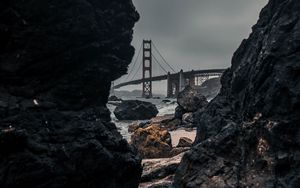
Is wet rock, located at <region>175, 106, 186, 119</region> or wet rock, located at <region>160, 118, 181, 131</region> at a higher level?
wet rock, located at <region>175, 106, 186, 119</region>

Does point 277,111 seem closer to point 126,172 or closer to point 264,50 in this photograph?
point 264,50

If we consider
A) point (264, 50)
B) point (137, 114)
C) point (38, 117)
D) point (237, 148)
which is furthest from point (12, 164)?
point (137, 114)

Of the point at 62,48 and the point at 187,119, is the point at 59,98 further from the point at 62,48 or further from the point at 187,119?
the point at 187,119

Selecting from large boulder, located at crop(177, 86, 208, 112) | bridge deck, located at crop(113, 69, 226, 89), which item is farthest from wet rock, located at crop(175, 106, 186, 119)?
bridge deck, located at crop(113, 69, 226, 89)

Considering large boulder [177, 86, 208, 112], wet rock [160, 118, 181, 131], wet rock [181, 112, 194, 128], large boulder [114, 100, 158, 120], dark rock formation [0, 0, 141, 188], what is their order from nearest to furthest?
1. dark rock formation [0, 0, 141, 188]
2. wet rock [181, 112, 194, 128]
3. wet rock [160, 118, 181, 131]
4. large boulder [177, 86, 208, 112]
5. large boulder [114, 100, 158, 120]

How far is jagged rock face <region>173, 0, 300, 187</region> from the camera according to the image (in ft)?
26.9

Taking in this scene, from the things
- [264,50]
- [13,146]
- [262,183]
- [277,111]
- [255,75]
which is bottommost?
[262,183]

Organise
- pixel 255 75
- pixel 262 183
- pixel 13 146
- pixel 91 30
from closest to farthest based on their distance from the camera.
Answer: pixel 262 183 < pixel 13 146 < pixel 255 75 < pixel 91 30

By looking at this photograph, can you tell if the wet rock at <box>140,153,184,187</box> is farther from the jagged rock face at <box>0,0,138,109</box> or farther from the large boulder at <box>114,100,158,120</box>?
the large boulder at <box>114,100,158,120</box>

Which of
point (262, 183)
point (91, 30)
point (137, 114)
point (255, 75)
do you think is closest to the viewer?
point (262, 183)

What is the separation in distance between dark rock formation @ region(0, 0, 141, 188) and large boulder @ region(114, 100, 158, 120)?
36.5 metres

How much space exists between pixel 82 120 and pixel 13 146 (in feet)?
7.11

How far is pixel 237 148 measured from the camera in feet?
31.5

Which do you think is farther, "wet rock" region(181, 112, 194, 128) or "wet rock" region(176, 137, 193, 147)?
"wet rock" region(181, 112, 194, 128)
